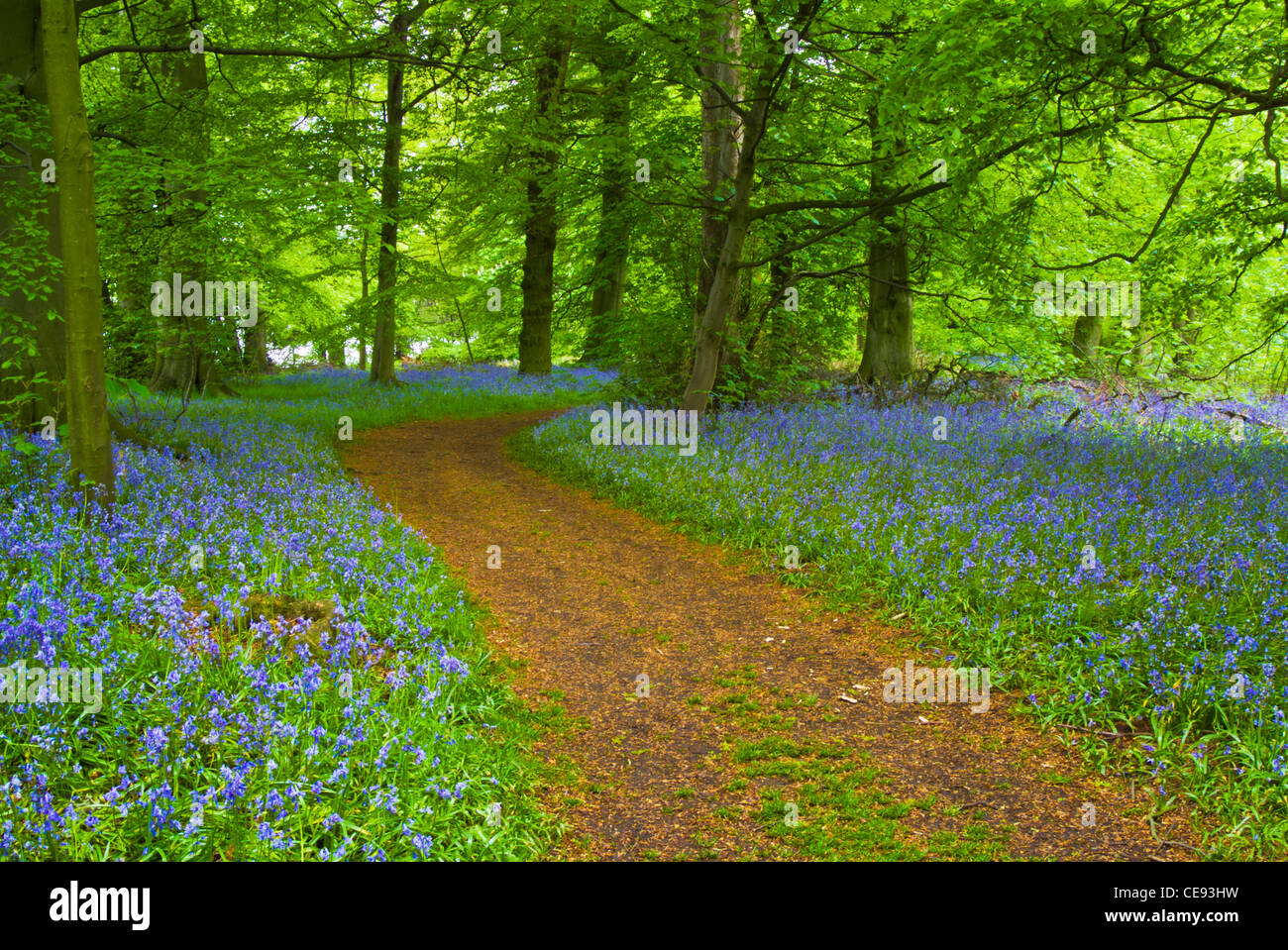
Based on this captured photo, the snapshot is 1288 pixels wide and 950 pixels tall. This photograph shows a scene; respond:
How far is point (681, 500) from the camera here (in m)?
9.82

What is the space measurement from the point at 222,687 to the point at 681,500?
629cm

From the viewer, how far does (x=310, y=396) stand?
18.9m

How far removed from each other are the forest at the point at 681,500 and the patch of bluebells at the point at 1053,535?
0.05 m

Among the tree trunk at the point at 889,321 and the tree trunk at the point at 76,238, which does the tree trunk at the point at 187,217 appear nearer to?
the tree trunk at the point at 76,238

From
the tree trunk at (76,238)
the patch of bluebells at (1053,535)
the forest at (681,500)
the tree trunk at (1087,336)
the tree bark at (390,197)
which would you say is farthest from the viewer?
the tree trunk at (1087,336)

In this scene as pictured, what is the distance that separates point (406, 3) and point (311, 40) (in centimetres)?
281

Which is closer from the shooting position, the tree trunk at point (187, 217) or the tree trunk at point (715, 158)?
the tree trunk at point (187, 217)

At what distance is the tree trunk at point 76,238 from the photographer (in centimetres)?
574

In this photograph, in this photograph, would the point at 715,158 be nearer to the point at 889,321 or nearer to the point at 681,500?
the point at 889,321

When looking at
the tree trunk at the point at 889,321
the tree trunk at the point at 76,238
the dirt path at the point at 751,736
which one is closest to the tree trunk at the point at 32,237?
the tree trunk at the point at 76,238

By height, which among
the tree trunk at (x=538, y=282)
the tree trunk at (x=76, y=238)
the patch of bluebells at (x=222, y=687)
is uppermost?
the tree trunk at (x=538, y=282)

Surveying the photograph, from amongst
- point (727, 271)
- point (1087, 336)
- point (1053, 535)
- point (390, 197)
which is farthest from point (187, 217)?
point (1087, 336)

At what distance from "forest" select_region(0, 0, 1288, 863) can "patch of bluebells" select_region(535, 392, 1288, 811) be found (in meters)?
0.05

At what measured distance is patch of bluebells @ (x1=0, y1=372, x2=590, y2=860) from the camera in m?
3.21
